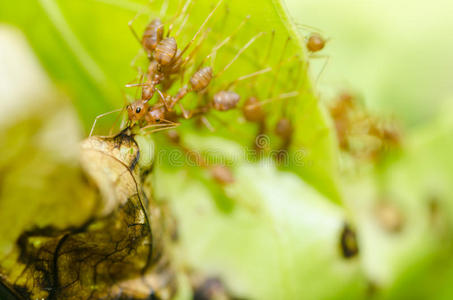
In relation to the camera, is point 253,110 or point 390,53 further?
point 390,53

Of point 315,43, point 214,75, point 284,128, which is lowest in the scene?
point 284,128

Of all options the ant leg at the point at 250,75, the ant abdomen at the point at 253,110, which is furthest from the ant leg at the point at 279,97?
the ant leg at the point at 250,75

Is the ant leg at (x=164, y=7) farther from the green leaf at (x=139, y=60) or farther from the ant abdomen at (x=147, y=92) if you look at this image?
the ant abdomen at (x=147, y=92)

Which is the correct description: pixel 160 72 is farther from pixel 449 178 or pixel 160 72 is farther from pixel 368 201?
pixel 449 178

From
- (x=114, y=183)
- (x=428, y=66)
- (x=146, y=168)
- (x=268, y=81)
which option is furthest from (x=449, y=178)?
(x=114, y=183)

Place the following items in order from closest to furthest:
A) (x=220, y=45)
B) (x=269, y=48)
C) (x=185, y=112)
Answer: (x=269, y=48) → (x=220, y=45) → (x=185, y=112)

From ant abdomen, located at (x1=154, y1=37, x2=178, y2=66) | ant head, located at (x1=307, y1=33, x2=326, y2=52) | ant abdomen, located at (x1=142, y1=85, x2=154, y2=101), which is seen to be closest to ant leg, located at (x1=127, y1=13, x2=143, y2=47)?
ant abdomen, located at (x1=154, y1=37, x2=178, y2=66)

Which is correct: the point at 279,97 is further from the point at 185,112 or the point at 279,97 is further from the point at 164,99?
the point at 164,99

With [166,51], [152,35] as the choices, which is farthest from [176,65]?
[152,35]
